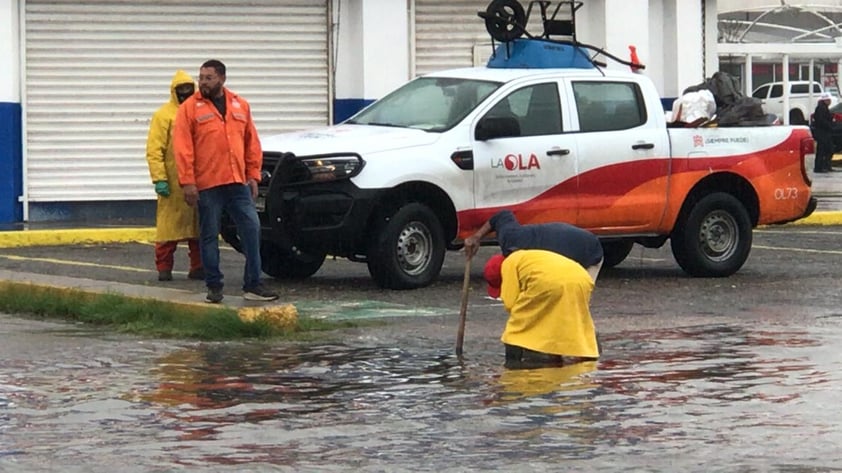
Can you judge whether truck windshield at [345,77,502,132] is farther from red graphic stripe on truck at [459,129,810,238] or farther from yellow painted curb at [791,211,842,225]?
yellow painted curb at [791,211,842,225]

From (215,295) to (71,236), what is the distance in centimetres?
787

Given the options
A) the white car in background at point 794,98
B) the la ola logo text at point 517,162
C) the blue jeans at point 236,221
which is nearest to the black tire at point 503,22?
the la ola logo text at point 517,162

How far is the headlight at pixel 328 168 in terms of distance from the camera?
46.3ft

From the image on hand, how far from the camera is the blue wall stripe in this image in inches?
869

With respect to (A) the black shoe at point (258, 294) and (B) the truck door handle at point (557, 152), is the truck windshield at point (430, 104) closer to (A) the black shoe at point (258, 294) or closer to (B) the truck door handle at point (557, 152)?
(B) the truck door handle at point (557, 152)

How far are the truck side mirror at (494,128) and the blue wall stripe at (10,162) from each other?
29.6 ft

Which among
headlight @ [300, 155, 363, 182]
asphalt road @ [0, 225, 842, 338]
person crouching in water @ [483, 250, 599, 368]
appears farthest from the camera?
headlight @ [300, 155, 363, 182]

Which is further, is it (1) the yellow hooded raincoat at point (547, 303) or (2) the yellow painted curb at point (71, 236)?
(2) the yellow painted curb at point (71, 236)

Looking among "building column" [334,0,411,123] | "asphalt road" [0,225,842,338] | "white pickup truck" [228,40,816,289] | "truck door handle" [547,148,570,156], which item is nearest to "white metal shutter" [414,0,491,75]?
"building column" [334,0,411,123]

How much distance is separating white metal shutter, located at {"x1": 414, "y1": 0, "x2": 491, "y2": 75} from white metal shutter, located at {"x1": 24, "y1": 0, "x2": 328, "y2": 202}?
1.50 m

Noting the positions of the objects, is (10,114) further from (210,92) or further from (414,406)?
(414,406)

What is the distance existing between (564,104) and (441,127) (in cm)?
114

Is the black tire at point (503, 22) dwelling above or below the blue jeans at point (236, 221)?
above

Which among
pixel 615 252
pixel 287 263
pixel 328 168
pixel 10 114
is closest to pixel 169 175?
pixel 287 263
